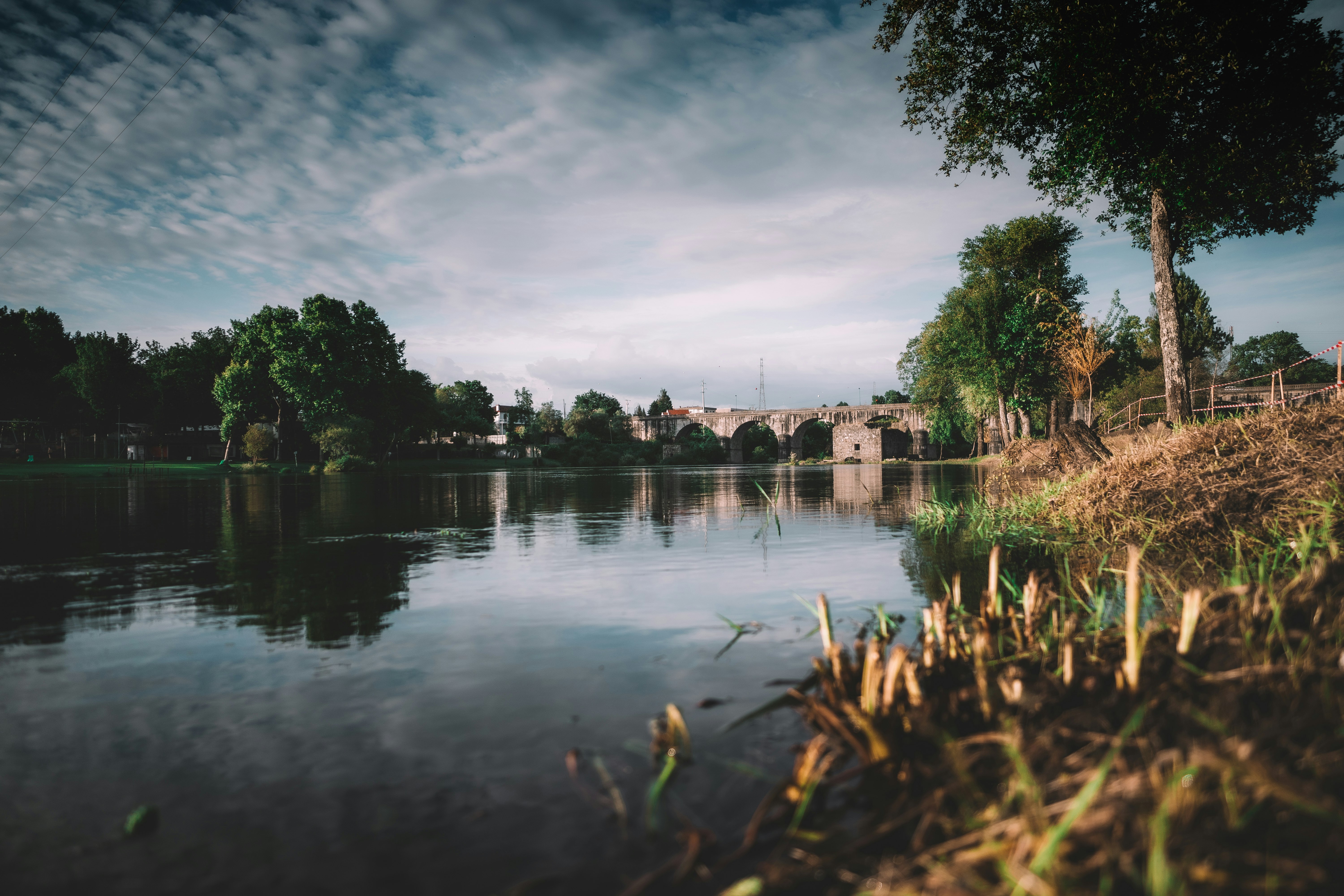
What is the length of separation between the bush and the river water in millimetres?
36705

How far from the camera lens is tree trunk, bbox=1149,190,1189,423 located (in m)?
13.5

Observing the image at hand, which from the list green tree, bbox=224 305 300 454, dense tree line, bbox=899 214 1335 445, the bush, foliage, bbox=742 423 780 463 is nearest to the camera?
dense tree line, bbox=899 214 1335 445

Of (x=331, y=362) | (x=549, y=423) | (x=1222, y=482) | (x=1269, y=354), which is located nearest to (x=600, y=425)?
(x=549, y=423)

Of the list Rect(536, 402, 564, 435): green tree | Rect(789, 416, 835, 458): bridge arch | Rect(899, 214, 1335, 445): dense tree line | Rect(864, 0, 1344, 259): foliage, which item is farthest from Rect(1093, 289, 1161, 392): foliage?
Rect(536, 402, 564, 435): green tree

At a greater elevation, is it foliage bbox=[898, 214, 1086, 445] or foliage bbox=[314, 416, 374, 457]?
foliage bbox=[898, 214, 1086, 445]

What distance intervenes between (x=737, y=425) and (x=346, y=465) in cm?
5758

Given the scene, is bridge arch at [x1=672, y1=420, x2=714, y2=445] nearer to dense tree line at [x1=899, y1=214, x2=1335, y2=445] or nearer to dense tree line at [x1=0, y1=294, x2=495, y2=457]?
dense tree line at [x1=0, y1=294, x2=495, y2=457]

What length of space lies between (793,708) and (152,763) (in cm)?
247

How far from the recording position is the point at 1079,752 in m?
2.00

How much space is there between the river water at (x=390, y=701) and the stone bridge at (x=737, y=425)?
81.2 meters

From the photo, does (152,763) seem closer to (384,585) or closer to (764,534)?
(384,585)

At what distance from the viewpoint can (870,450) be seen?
77.6 m

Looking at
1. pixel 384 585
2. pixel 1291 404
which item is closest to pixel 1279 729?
pixel 384 585

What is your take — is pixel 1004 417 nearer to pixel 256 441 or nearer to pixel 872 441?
pixel 872 441
